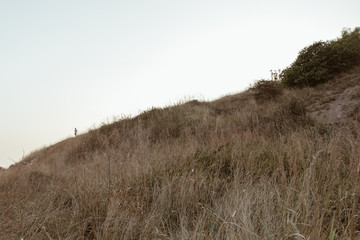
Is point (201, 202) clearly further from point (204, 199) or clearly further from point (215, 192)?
point (215, 192)

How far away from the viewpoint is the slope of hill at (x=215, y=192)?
1751 millimetres

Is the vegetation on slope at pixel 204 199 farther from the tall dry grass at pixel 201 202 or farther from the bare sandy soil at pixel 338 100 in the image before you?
the bare sandy soil at pixel 338 100

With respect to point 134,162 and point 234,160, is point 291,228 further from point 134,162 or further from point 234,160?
point 134,162

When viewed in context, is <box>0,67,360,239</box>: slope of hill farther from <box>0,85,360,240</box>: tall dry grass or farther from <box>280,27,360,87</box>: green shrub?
<box>280,27,360,87</box>: green shrub

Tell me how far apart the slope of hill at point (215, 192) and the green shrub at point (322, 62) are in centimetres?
274

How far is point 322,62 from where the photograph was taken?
33.2ft

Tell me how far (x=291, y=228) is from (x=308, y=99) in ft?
26.8

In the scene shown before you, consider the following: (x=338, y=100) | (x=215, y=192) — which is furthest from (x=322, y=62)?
(x=215, y=192)

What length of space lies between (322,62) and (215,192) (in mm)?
10380

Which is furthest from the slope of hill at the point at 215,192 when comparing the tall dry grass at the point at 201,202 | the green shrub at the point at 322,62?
the green shrub at the point at 322,62

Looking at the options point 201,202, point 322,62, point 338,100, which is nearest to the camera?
point 201,202

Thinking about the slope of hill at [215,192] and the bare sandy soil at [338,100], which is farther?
the bare sandy soil at [338,100]

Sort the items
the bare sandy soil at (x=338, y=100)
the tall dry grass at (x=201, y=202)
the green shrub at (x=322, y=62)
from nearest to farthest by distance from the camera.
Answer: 1. the tall dry grass at (x=201, y=202)
2. the bare sandy soil at (x=338, y=100)
3. the green shrub at (x=322, y=62)

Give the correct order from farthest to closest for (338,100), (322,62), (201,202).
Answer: (322,62) → (338,100) → (201,202)
